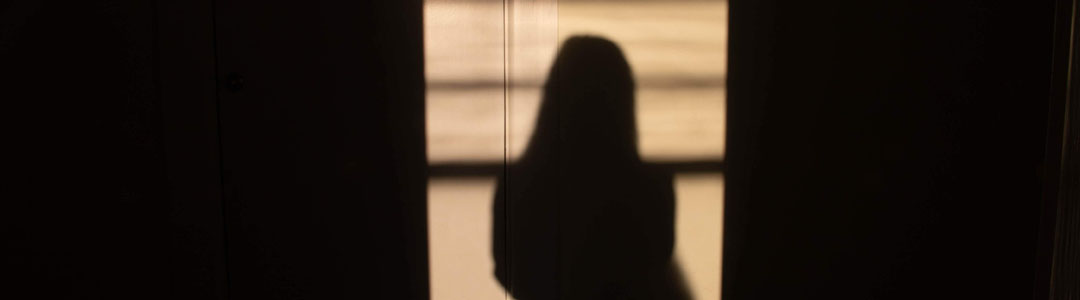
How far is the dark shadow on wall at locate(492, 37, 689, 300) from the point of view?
2131 millimetres

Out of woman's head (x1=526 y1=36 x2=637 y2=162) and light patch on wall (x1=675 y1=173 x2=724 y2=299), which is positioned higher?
woman's head (x1=526 y1=36 x2=637 y2=162)

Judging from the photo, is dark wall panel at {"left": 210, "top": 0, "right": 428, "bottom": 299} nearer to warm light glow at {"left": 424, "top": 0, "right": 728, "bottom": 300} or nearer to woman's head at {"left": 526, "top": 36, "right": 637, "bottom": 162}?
warm light glow at {"left": 424, "top": 0, "right": 728, "bottom": 300}

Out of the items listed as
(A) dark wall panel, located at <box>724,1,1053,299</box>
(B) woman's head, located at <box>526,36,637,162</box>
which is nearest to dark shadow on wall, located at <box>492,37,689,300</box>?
(B) woman's head, located at <box>526,36,637,162</box>

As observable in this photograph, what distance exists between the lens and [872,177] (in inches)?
87.3

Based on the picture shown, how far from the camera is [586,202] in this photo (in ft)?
7.14

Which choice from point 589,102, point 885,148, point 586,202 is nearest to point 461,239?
point 586,202

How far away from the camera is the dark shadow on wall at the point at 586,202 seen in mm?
2131

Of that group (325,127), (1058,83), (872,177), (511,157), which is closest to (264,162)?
(325,127)

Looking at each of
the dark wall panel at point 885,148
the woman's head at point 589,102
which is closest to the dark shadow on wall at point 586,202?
the woman's head at point 589,102

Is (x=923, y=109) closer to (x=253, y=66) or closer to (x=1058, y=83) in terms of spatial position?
(x=1058, y=83)

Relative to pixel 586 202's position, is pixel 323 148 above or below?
above

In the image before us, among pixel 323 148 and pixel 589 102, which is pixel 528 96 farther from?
pixel 323 148

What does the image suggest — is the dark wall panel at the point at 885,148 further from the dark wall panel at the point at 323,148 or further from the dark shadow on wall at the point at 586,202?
the dark wall panel at the point at 323,148

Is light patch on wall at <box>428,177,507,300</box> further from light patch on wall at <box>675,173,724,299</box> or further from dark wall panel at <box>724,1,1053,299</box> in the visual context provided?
dark wall panel at <box>724,1,1053,299</box>
